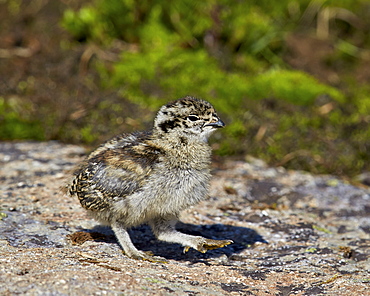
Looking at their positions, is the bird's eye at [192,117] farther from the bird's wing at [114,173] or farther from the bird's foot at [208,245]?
the bird's foot at [208,245]

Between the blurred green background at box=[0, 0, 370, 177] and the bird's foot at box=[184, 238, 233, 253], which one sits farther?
the blurred green background at box=[0, 0, 370, 177]

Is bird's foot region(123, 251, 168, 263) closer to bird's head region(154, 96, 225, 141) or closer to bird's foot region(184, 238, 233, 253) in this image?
bird's foot region(184, 238, 233, 253)

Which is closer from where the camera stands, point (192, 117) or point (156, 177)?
point (156, 177)

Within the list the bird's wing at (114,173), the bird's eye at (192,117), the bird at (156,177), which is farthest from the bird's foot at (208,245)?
the bird's eye at (192,117)

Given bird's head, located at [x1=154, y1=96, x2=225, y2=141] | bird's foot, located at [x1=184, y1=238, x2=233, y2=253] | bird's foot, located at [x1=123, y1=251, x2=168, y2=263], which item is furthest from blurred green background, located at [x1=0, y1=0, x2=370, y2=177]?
bird's foot, located at [x1=123, y1=251, x2=168, y2=263]

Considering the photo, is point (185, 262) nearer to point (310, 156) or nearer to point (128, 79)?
point (310, 156)

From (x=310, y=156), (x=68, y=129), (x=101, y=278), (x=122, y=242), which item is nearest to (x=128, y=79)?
(x=68, y=129)

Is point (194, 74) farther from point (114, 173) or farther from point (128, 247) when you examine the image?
point (128, 247)

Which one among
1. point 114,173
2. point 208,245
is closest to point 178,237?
point 208,245
